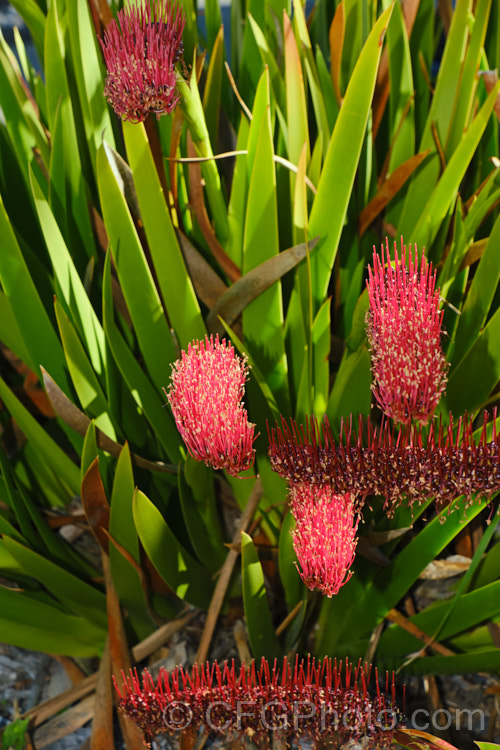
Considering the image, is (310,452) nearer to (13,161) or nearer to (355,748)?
(355,748)

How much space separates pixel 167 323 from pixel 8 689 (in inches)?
16.9

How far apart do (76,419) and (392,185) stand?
0.41 meters

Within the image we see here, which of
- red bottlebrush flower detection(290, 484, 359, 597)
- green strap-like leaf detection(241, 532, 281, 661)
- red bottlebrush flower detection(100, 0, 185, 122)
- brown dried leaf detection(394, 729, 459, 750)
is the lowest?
→ brown dried leaf detection(394, 729, 459, 750)

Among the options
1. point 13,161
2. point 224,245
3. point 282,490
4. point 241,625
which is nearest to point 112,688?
point 241,625

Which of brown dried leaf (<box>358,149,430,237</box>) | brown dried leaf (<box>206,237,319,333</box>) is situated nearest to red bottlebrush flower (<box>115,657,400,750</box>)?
brown dried leaf (<box>206,237,319,333</box>)

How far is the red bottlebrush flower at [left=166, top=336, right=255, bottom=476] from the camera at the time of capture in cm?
39

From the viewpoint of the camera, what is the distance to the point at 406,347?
38cm

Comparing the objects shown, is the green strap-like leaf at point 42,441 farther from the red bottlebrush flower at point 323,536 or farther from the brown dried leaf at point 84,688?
the red bottlebrush flower at point 323,536

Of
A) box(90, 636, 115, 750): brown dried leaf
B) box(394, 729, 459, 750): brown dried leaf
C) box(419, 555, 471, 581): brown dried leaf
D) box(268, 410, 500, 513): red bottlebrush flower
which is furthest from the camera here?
box(419, 555, 471, 581): brown dried leaf

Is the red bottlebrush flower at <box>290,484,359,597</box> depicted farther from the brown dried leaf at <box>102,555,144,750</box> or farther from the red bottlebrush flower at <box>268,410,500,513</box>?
the brown dried leaf at <box>102,555,144,750</box>

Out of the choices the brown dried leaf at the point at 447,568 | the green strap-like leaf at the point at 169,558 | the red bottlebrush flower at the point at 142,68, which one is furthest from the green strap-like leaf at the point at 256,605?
the red bottlebrush flower at the point at 142,68

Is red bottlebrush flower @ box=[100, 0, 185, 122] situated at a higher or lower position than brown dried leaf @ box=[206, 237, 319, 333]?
higher

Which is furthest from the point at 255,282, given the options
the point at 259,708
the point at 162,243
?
the point at 259,708

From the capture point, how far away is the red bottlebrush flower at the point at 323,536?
0.38m
